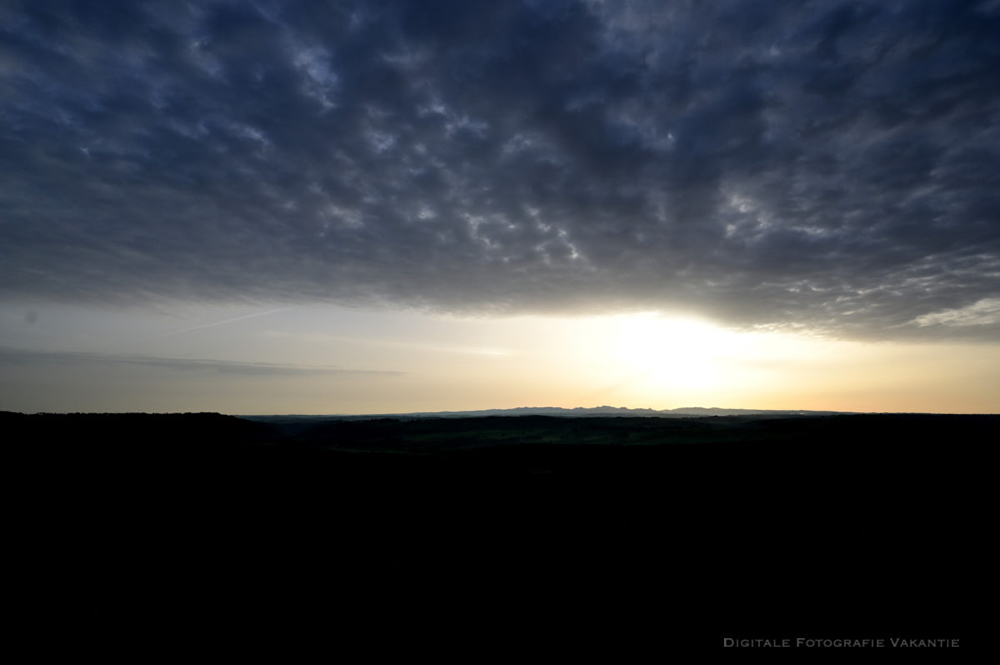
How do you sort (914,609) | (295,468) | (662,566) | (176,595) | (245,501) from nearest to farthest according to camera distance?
(914,609) → (176,595) → (662,566) → (245,501) → (295,468)

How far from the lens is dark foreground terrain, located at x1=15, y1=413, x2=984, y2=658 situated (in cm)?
1052

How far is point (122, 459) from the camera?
24.4 m

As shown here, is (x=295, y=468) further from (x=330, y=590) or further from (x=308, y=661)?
(x=308, y=661)

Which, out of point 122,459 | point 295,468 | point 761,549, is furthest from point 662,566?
point 122,459

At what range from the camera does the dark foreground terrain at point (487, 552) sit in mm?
10516

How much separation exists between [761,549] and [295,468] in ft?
78.1

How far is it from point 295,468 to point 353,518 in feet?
34.2

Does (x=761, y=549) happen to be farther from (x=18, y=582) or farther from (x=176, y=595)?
→ (x=18, y=582)

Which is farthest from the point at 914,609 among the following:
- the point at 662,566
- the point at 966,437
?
the point at 966,437

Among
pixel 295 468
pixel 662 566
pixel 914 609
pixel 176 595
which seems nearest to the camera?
pixel 914 609

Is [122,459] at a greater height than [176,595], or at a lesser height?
greater

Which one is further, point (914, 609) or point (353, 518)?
point (353, 518)

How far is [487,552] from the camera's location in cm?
1511

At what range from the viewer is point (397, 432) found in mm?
120875
